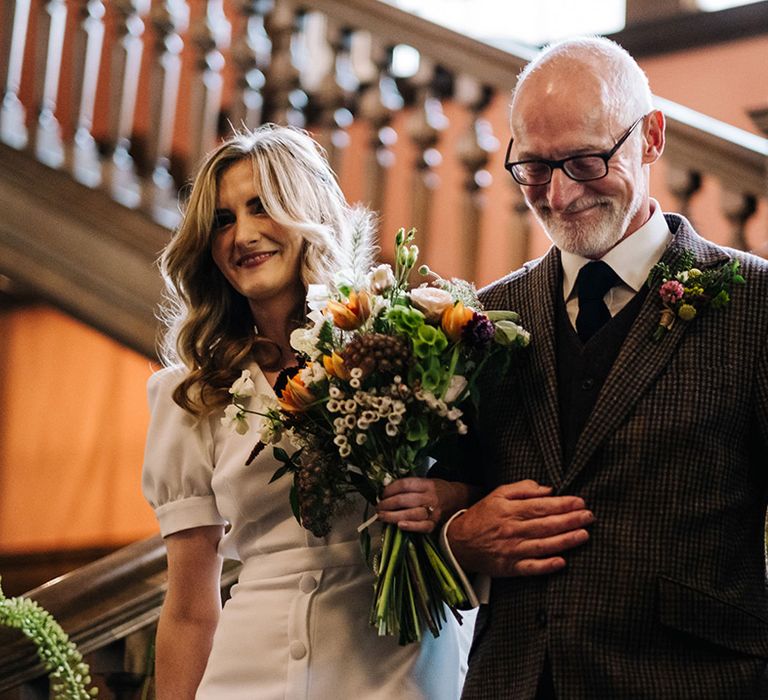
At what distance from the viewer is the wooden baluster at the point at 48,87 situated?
16.6 ft

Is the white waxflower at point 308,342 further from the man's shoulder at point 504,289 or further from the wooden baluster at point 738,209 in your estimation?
the wooden baluster at point 738,209

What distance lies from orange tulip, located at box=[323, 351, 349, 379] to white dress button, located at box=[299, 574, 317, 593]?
482mm

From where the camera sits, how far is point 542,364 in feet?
7.98

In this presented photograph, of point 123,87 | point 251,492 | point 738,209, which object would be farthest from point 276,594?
point 123,87

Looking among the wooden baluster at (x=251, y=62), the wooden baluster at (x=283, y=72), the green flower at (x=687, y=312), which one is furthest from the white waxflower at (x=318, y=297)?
the wooden baluster at (x=251, y=62)

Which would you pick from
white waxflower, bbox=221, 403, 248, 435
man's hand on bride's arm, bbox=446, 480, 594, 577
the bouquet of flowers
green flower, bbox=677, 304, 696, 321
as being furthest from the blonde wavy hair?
green flower, bbox=677, 304, 696, 321

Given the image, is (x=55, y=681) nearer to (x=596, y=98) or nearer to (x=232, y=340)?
(x=232, y=340)

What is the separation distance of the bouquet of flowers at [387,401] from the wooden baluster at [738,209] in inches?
68.2

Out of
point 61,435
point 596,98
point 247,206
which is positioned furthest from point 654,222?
point 61,435

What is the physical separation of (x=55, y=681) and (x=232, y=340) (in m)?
0.83

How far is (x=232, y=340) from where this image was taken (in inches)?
112

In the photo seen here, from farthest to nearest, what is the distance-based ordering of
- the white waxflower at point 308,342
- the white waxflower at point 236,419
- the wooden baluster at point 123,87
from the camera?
1. the wooden baluster at point 123,87
2. the white waxflower at point 236,419
3. the white waxflower at point 308,342

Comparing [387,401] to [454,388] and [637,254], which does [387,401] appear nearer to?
[454,388]

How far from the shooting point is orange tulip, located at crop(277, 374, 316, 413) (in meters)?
2.36
